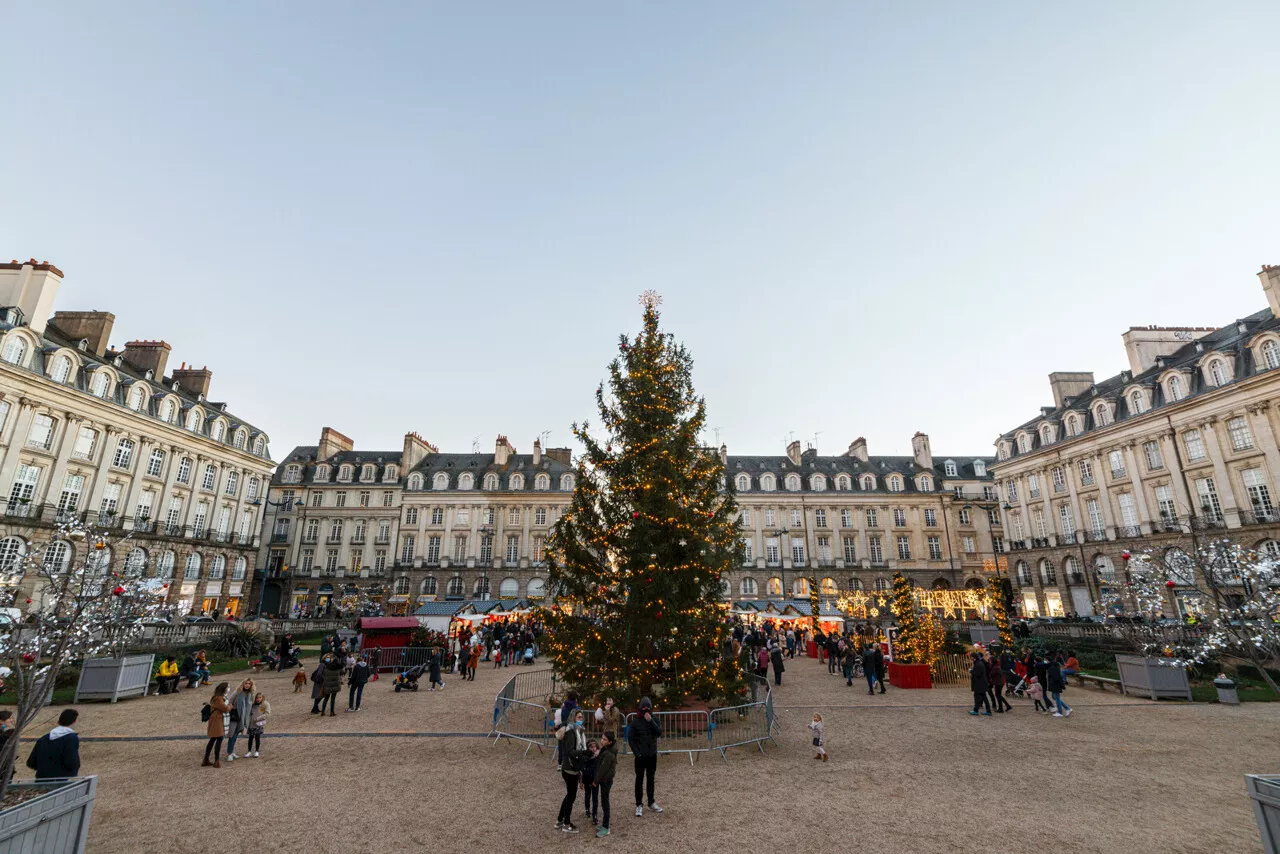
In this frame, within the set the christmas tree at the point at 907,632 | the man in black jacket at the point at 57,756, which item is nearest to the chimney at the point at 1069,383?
the christmas tree at the point at 907,632

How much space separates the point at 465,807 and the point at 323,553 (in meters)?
54.4

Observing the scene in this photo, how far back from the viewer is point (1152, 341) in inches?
1693

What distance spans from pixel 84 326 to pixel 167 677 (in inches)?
1369

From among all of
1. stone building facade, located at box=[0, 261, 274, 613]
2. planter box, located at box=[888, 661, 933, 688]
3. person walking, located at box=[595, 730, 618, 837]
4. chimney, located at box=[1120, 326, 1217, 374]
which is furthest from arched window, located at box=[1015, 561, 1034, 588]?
stone building facade, located at box=[0, 261, 274, 613]

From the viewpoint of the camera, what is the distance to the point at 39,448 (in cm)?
3453

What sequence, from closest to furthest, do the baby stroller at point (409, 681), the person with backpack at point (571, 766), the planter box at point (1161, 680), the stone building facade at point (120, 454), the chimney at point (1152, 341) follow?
the person with backpack at point (571, 766), the planter box at point (1161, 680), the baby stroller at point (409, 681), the stone building facade at point (120, 454), the chimney at point (1152, 341)

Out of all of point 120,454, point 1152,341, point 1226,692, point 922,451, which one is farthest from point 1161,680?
point 120,454

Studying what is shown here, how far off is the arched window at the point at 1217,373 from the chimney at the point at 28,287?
231 feet

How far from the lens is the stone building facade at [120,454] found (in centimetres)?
3344

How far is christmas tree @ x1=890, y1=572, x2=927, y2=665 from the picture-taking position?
21047 millimetres

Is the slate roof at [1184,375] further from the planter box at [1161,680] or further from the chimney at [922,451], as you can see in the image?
the planter box at [1161,680]

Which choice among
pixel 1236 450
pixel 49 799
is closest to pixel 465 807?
pixel 49 799

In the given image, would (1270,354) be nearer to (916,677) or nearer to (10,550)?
(916,677)

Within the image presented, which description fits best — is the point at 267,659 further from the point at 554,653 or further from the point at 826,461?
the point at 826,461
